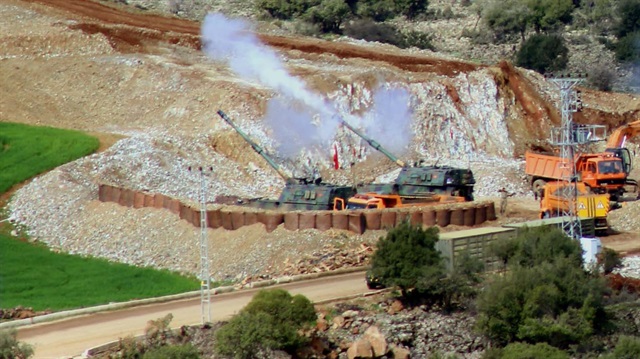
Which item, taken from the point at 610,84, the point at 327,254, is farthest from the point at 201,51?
the point at 327,254

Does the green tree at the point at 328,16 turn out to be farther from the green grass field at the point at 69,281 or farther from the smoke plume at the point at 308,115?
the green grass field at the point at 69,281

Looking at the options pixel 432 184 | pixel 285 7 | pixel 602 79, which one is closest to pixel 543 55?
pixel 602 79

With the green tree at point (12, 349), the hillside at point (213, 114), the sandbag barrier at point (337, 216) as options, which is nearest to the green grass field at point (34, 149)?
the hillside at point (213, 114)

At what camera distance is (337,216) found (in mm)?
58031

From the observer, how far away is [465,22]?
425 ft

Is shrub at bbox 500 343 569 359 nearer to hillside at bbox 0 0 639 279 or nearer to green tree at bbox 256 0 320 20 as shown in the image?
hillside at bbox 0 0 639 279

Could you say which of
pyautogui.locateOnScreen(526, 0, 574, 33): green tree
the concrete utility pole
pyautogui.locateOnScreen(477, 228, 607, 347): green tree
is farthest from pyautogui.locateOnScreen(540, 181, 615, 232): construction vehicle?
pyautogui.locateOnScreen(526, 0, 574, 33): green tree

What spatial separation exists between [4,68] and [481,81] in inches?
835

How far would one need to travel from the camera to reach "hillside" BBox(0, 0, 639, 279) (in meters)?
63.9

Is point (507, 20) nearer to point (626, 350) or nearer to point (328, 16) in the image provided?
point (328, 16)

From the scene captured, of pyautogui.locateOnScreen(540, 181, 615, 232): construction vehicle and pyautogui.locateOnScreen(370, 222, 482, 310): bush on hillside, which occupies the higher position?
pyautogui.locateOnScreen(540, 181, 615, 232): construction vehicle

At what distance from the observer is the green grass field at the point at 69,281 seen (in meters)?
53.0

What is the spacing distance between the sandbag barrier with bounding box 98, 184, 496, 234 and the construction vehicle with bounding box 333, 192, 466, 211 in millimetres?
1183

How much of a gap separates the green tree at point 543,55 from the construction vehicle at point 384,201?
145ft
